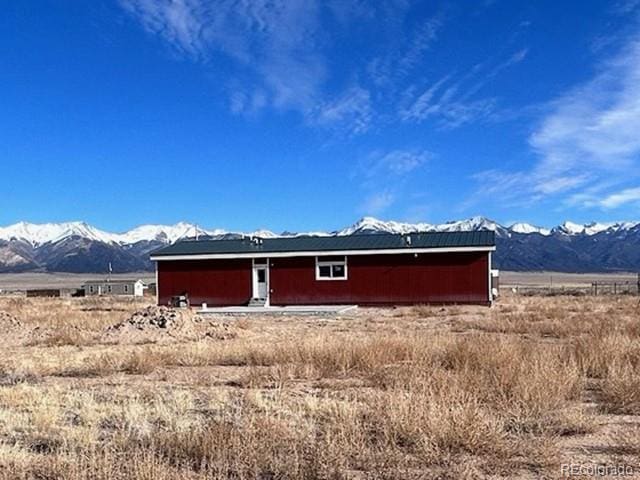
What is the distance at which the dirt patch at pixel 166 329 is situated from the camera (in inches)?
736

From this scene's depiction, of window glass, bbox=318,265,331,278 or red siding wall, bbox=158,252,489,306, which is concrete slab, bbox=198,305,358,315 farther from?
window glass, bbox=318,265,331,278

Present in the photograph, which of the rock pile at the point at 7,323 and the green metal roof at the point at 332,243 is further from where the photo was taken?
the green metal roof at the point at 332,243

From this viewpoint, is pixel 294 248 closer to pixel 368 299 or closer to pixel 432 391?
pixel 368 299

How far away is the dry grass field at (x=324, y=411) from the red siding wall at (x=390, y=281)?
2031 centimetres

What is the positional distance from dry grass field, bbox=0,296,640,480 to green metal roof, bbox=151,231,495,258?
68.1 feet

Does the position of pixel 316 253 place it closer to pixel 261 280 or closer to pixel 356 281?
pixel 356 281

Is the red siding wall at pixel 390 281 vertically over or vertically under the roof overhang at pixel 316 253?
under

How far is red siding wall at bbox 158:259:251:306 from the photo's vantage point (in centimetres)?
3659

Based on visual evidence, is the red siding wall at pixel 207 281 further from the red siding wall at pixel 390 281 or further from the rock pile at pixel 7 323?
the rock pile at pixel 7 323

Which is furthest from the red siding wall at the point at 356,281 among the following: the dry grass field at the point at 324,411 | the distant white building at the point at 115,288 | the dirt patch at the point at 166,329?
the distant white building at the point at 115,288

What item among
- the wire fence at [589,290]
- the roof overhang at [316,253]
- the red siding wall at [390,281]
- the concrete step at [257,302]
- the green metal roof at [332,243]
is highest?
the green metal roof at [332,243]

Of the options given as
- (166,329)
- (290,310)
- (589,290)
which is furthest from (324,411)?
(589,290)

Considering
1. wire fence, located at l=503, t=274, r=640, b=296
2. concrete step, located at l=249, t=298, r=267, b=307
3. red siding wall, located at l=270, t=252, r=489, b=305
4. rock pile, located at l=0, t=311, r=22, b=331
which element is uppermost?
red siding wall, located at l=270, t=252, r=489, b=305

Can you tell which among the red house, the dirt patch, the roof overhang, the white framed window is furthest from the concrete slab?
the dirt patch
